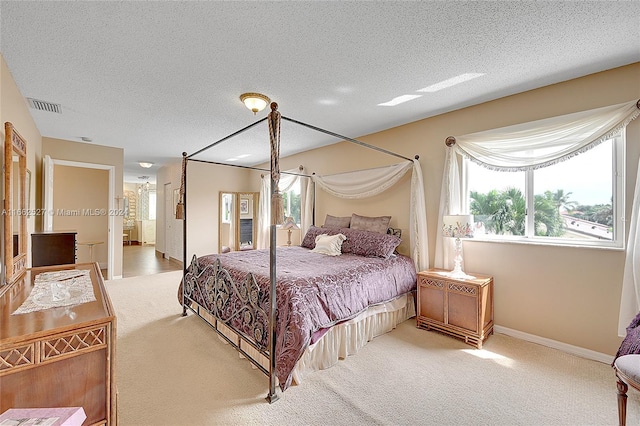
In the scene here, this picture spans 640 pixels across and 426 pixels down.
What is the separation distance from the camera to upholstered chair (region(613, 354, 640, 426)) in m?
1.44

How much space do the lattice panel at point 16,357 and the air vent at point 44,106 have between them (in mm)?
3319

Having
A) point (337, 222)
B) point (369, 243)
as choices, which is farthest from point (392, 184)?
point (337, 222)

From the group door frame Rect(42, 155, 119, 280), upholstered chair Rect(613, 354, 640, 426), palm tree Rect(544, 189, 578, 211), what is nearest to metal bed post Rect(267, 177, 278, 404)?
upholstered chair Rect(613, 354, 640, 426)

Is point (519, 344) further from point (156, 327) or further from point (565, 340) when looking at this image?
point (156, 327)

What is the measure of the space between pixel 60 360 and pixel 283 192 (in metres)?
4.74

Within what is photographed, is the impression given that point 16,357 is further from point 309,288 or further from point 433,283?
point 433,283

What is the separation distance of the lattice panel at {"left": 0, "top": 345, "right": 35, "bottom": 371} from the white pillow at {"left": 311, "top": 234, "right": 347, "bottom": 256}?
2.83 m

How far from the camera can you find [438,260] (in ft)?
11.1

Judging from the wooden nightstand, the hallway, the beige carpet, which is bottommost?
the beige carpet

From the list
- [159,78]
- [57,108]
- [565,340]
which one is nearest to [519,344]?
[565,340]

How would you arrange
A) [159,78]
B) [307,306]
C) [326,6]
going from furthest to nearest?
[159,78], [307,306], [326,6]

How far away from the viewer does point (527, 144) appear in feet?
9.09

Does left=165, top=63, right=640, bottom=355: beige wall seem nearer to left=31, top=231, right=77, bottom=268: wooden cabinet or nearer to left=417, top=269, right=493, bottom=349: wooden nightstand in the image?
left=417, top=269, right=493, bottom=349: wooden nightstand

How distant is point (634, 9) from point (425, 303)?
280 centimetres
